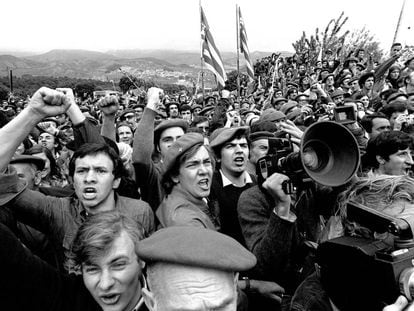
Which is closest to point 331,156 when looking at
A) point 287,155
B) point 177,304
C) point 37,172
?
point 287,155

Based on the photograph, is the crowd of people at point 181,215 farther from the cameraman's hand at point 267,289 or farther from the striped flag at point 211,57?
the striped flag at point 211,57

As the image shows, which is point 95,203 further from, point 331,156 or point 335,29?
point 335,29

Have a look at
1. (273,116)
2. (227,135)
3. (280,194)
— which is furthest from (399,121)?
(280,194)

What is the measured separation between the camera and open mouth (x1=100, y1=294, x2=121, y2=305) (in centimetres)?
189

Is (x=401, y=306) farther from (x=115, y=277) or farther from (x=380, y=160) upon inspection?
(x=380, y=160)

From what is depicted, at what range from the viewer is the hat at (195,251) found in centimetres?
138

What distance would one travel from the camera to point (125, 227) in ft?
6.87

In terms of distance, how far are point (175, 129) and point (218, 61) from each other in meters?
5.10

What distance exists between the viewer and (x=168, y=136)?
4250mm

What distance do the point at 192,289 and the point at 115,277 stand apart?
680 mm

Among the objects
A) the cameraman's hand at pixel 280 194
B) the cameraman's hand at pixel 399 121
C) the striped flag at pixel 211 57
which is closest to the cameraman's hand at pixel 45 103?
the cameraman's hand at pixel 280 194

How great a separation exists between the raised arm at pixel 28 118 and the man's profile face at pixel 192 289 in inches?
34.5

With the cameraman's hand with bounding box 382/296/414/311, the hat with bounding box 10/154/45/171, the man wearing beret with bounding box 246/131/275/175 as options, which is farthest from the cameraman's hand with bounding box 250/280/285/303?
the hat with bounding box 10/154/45/171

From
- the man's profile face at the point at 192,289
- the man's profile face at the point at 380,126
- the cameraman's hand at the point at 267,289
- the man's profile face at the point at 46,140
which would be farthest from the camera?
the man's profile face at the point at 46,140
